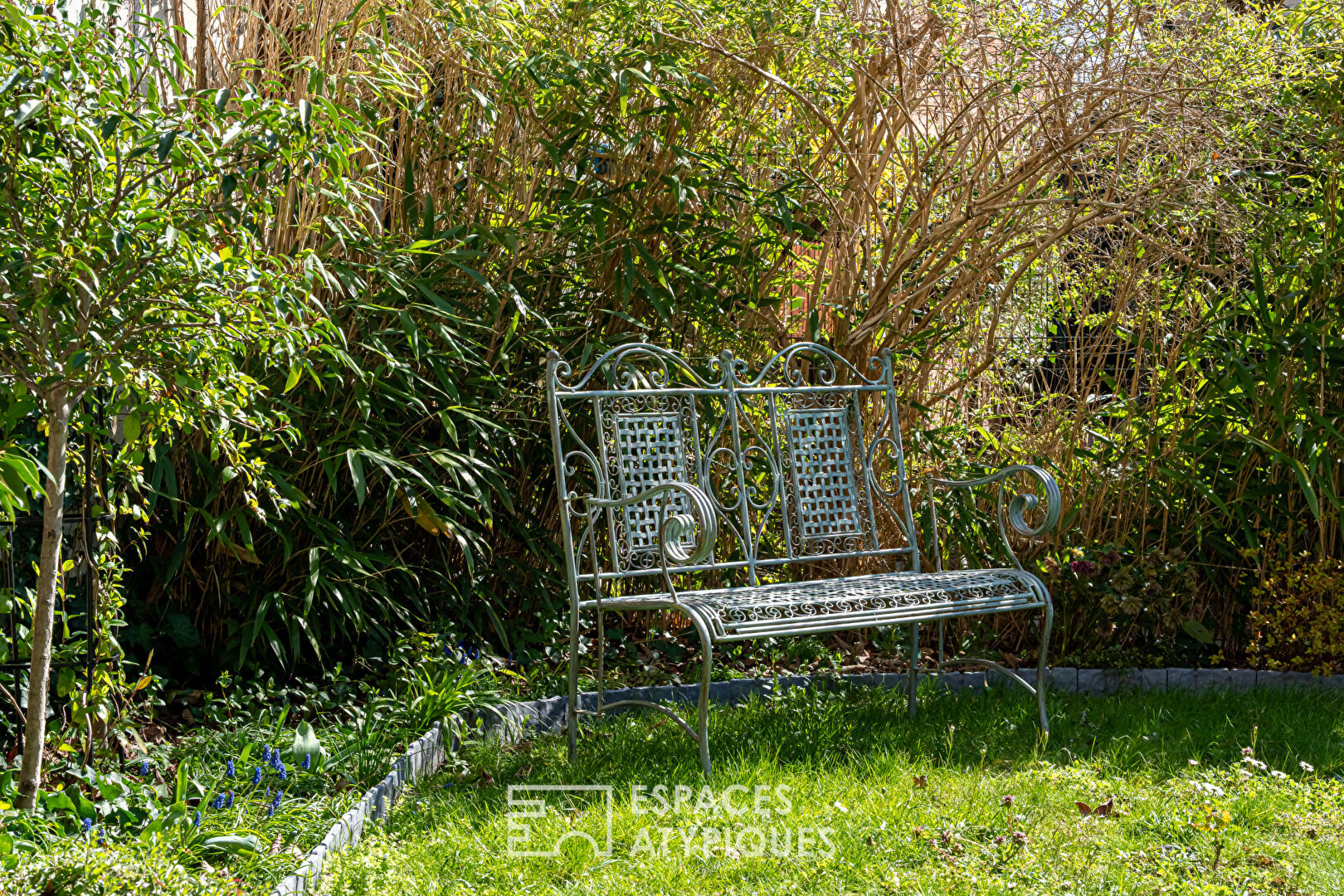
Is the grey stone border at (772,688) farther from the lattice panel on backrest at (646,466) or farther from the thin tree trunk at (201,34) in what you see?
the thin tree trunk at (201,34)

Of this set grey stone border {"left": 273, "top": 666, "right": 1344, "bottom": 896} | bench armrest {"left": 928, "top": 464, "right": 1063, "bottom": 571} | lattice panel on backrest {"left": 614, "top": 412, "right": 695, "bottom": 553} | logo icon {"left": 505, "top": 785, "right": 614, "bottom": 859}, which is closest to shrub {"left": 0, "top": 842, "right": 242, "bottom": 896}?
logo icon {"left": 505, "top": 785, "right": 614, "bottom": 859}

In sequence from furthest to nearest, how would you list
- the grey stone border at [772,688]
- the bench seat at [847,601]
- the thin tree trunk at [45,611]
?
the grey stone border at [772,688] < the bench seat at [847,601] < the thin tree trunk at [45,611]

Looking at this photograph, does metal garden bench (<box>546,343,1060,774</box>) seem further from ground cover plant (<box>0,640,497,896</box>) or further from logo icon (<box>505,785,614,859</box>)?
ground cover plant (<box>0,640,497,896</box>)

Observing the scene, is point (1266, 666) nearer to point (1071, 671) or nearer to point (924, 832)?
point (1071, 671)

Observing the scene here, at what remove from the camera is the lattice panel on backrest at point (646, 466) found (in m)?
3.42

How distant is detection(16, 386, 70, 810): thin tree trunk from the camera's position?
7.50ft

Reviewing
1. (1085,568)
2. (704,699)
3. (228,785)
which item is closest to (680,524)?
(704,699)

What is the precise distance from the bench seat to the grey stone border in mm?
453

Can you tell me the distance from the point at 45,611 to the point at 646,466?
1666 mm

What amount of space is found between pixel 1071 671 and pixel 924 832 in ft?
5.45

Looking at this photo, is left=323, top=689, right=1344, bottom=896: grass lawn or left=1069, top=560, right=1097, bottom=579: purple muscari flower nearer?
left=323, top=689, right=1344, bottom=896: grass lawn

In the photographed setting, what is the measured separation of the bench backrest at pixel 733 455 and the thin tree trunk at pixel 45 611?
4.19 ft

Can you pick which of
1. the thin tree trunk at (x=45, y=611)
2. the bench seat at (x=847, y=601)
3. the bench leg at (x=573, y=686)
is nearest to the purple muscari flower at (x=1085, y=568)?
the bench seat at (x=847, y=601)

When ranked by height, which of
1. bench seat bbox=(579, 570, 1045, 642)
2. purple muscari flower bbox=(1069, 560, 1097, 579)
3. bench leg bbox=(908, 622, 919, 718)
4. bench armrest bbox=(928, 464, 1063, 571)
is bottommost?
bench leg bbox=(908, 622, 919, 718)
